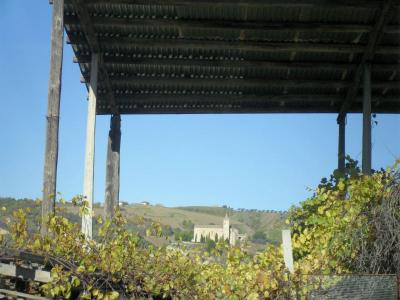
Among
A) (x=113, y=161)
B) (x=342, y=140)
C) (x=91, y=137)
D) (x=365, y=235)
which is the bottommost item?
(x=365, y=235)

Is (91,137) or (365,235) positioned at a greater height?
(91,137)

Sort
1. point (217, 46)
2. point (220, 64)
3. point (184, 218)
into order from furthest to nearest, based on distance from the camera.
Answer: point (184, 218) < point (220, 64) < point (217, 46)

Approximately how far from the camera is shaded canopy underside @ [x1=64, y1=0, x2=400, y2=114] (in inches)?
511

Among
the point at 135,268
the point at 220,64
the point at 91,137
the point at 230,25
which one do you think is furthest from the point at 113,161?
the point at 135,268

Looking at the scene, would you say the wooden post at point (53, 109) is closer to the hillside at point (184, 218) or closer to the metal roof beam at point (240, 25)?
the hillside at point (184, 218)

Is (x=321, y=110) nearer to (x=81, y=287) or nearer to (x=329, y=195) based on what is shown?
(x=329, y=195)

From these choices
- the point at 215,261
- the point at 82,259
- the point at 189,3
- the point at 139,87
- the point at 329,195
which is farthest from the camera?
the point at 139,87

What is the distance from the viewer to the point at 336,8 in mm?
12914

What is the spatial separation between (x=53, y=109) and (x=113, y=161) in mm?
6518

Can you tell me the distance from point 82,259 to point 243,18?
7.68 metres

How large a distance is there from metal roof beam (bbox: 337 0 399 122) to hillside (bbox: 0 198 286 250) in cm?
363

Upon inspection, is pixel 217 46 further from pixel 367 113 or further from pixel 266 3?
pixel 367 113

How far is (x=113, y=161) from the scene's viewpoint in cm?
1702

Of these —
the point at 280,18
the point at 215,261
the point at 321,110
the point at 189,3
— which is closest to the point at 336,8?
the point at 280,18
